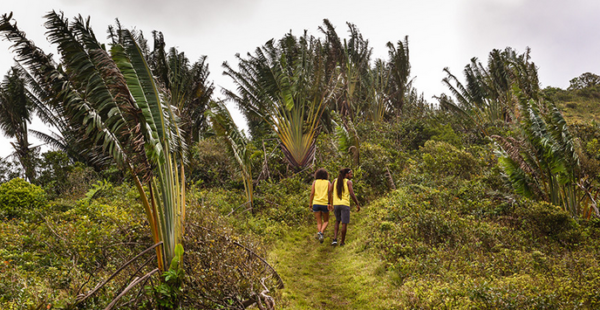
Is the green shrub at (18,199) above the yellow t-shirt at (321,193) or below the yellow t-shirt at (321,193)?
below

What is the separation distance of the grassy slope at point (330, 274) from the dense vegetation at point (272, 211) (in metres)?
0.04

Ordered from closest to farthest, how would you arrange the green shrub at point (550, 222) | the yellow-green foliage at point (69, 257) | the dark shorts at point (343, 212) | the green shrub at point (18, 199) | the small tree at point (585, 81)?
the yellow-green foliage at point (69, 257)
the green shrub at point (550, 222)
the dark shorts at point (343, 212)
the green shrub at point (18, 199)
the small tree at point (585, 81)

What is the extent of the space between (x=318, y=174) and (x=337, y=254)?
1.88 metres

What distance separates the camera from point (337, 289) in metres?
5.78

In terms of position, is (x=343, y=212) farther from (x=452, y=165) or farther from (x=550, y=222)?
(x=452, y=165)

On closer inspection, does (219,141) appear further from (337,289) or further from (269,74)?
(337,289)

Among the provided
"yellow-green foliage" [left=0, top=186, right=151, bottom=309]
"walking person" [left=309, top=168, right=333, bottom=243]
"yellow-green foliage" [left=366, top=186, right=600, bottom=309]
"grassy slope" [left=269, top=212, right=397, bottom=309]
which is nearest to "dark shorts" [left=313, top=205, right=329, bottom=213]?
"walking person" [left=309, top=168, right=333, bottom=243]

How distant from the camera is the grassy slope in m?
5.22

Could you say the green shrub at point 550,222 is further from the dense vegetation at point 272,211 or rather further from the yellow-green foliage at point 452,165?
the yellow-green foliage at point 452,165

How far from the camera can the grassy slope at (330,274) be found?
17.1 feet

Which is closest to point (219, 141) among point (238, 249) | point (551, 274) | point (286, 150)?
point (286, 150)

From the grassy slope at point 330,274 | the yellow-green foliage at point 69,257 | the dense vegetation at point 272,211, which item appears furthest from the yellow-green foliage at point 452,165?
the yellow-green foliage at point 69,257

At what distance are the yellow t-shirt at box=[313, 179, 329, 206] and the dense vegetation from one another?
1135 millimetres

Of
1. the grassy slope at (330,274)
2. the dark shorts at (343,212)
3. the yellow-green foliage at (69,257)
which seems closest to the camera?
the yellow-green foliage at (69,257)
